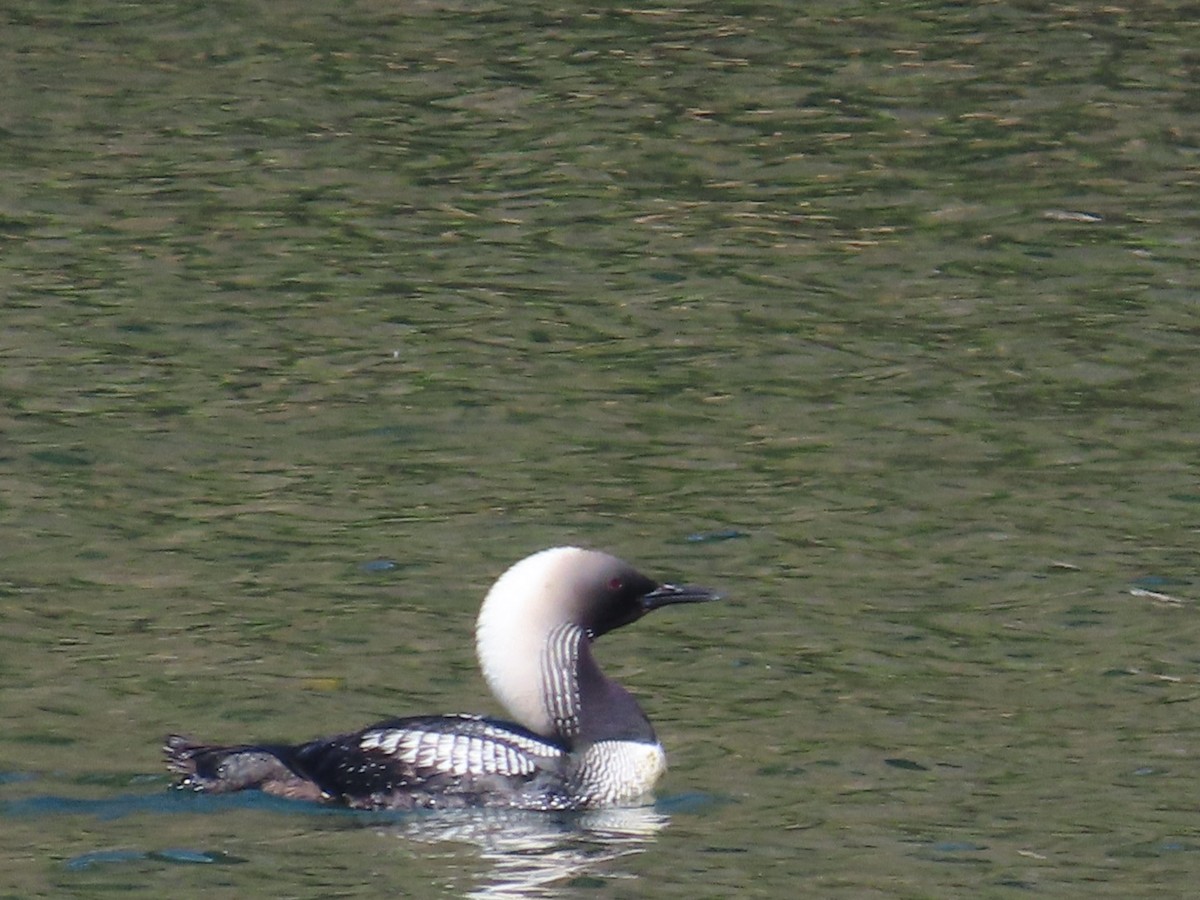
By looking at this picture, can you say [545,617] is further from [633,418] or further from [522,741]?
[633,418]

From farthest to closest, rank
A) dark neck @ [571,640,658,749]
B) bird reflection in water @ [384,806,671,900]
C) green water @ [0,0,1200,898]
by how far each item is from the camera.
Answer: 1. dark neck @ [571,640,658,749]
2. green water @ [0,0,1200,898]
3. bird reflection in water @ [384,806,671,900]

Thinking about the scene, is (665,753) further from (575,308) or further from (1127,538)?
(575,308)

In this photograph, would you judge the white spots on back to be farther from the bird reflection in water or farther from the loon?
the bird reflection in water

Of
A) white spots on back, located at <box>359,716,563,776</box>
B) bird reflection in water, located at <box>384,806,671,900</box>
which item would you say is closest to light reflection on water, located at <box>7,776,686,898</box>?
bird reflection in water, located at <box>384,806,671,900</box>

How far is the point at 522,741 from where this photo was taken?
10.7m

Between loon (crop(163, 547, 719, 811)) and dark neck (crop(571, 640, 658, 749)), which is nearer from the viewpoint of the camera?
loon (crop(163, 547, 719, 811))

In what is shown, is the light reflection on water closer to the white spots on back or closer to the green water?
the green water

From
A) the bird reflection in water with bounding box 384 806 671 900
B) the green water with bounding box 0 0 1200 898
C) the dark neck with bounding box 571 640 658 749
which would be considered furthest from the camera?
the dark neck with bounding box 571 640 658 749

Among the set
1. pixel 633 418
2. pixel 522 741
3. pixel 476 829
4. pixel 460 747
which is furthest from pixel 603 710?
pixel 633 418

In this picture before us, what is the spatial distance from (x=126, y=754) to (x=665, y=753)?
209 cm

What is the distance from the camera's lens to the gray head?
426 inches

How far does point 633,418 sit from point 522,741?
4.79 metres

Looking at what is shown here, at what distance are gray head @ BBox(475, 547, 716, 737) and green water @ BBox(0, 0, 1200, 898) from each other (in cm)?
52

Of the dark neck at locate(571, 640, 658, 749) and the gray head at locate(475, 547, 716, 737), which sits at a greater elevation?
the gray head at locate(475, 547, 716, 737)
